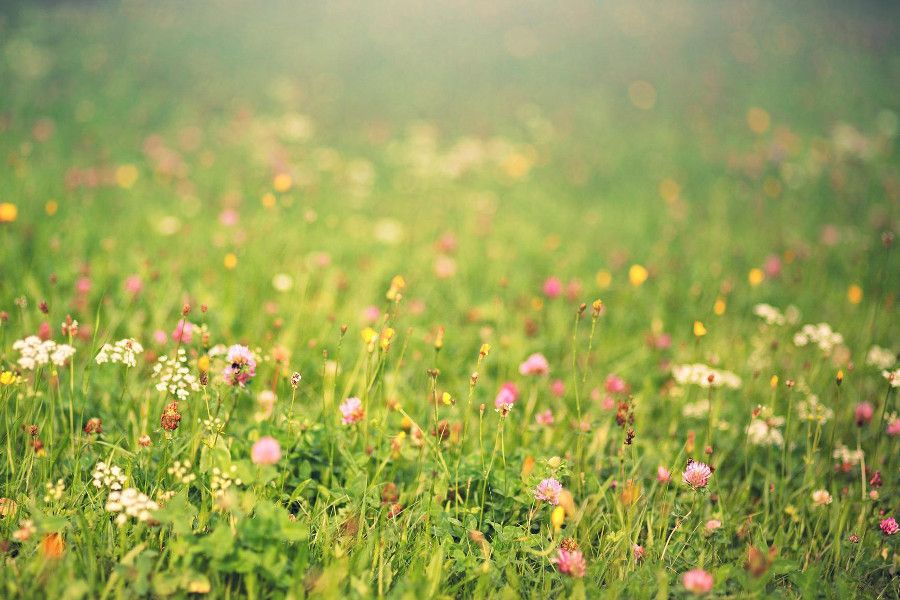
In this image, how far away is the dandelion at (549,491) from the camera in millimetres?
1690

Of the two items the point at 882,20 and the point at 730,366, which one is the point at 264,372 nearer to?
the point at 730,366

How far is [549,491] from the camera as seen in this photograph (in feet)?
5.56

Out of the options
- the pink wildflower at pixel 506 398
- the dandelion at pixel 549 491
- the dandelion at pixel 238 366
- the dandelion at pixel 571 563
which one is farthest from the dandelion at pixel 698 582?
the dandelion at pixel 238 366

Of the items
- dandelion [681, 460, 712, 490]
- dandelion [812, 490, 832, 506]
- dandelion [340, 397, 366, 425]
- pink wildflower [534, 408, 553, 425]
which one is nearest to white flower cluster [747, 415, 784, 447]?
dandelion [812, 490, 832, 506]

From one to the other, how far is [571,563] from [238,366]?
1.02 m

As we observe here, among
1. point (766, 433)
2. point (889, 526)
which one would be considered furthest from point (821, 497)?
point (766, 433)

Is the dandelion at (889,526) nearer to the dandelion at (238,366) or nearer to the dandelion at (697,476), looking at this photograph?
the dandelion at (697,476)

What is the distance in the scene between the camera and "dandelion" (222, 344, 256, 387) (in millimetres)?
1691

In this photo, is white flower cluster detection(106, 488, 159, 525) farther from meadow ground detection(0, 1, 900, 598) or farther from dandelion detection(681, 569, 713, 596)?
dandelion detection(681, 569, 713, 596)

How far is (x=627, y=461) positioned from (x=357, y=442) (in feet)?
3.16

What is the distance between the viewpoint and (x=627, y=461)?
2197 millimetres

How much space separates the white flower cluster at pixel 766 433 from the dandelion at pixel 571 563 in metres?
0.91

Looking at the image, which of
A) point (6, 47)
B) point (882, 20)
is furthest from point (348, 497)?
point (882, 20)

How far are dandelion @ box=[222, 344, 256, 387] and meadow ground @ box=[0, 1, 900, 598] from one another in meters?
0.01
